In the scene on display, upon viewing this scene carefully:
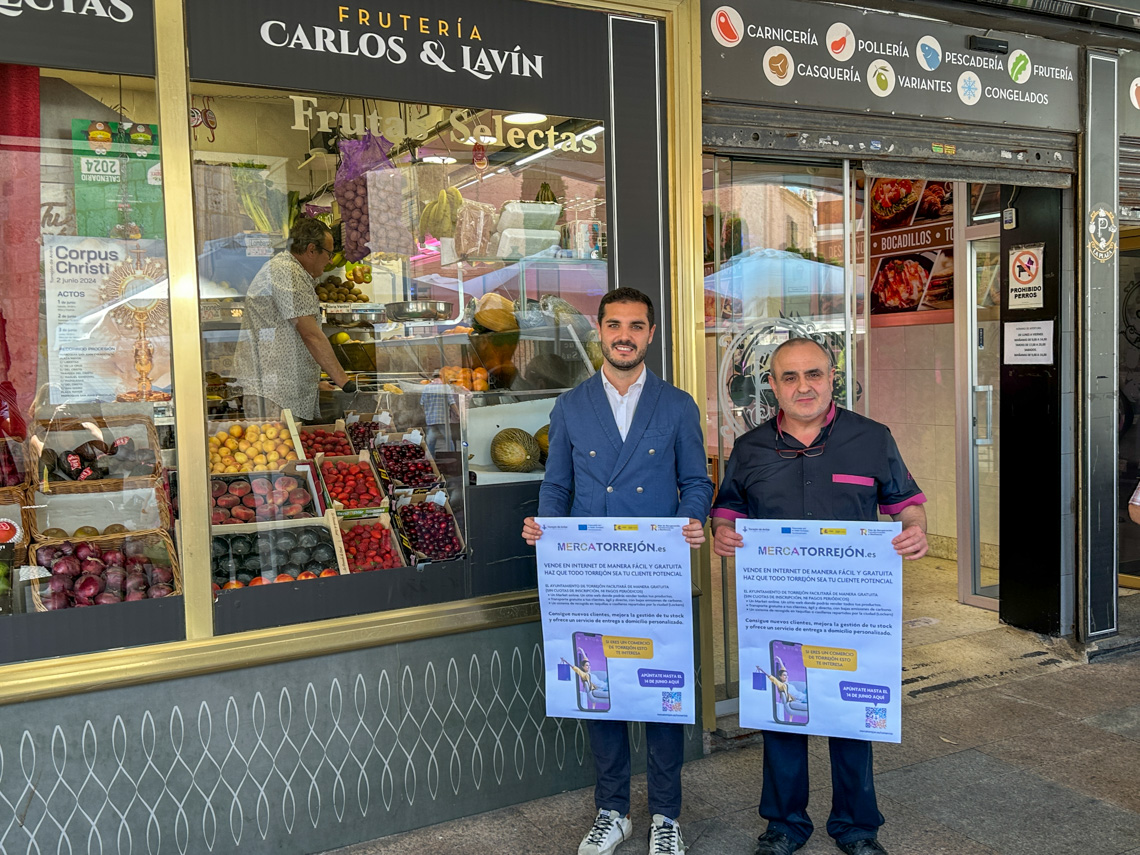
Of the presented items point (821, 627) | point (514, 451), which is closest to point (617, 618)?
point (821, 627)

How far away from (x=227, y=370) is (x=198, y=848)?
1644 millimetres

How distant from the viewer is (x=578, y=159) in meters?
4.11

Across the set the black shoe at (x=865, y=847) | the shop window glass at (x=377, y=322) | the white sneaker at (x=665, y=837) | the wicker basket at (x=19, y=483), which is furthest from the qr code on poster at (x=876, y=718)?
the wicker basket at (x=19, y=483)

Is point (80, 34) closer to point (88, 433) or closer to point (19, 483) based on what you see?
point (88, 433)

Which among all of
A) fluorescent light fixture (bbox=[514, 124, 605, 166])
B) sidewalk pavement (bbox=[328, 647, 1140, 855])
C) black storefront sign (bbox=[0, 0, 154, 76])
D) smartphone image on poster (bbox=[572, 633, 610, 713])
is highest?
black storefront sign (bbox=[0, 0, 154, 76])

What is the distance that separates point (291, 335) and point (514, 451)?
1041 mm

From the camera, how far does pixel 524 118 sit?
3.99m

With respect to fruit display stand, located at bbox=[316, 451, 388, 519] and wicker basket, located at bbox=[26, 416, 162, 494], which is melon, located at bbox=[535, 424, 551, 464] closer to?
fruit display stand, located at bbox=[316, 451, 388, 519]

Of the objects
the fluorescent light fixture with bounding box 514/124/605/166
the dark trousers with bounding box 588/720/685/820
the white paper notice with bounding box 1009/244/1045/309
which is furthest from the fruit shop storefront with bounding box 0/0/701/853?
the white paper notice with bounding box 1009/244/1045/309

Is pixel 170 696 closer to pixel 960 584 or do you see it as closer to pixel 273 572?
pixel 273 572

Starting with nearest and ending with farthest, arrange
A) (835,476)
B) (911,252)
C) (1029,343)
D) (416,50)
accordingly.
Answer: (835,476)
(416,50)
(1029,343)
(911,252)

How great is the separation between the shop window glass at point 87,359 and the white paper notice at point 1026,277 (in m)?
4.55

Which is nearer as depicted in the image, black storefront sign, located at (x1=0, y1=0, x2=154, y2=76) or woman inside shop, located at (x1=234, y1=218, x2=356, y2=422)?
black storefront sign, located at (x1=0, y1=0, x2=154, y2=76)

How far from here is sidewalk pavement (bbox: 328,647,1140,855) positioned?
3494 millimetres
